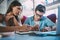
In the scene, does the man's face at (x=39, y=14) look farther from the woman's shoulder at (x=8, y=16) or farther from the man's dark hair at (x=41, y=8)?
the woman's shoulder at (x=8, y=16)

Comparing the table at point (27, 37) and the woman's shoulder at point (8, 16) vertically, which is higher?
the woman's shoulder at point (8, 16)

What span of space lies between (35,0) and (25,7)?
0.47 feet

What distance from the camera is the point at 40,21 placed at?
1.60 metres

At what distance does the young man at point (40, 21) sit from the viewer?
158cm

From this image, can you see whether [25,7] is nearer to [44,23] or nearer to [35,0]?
[35,0]

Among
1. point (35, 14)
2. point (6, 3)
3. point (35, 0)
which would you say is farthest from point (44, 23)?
point (6, 3)

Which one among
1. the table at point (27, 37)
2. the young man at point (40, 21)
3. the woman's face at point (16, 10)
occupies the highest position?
the woman's face at point (16, 10)

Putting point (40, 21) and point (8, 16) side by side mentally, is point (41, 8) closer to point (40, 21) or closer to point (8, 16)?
point (40, 21)

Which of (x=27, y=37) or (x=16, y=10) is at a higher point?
(x=16, y=10)

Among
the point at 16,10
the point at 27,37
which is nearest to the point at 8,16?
the point at 16,10

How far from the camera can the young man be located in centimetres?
158

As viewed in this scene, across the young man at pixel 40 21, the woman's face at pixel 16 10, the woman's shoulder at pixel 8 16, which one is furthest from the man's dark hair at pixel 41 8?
the woman's shoulder at pixel 8 16

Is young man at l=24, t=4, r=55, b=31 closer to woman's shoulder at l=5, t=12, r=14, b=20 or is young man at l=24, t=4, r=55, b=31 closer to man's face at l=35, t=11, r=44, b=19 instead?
man's face at l=35, t=11, r=44, b=19

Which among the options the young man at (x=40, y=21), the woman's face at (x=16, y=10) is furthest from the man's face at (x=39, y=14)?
the woman's face at (x=16, y=10)
